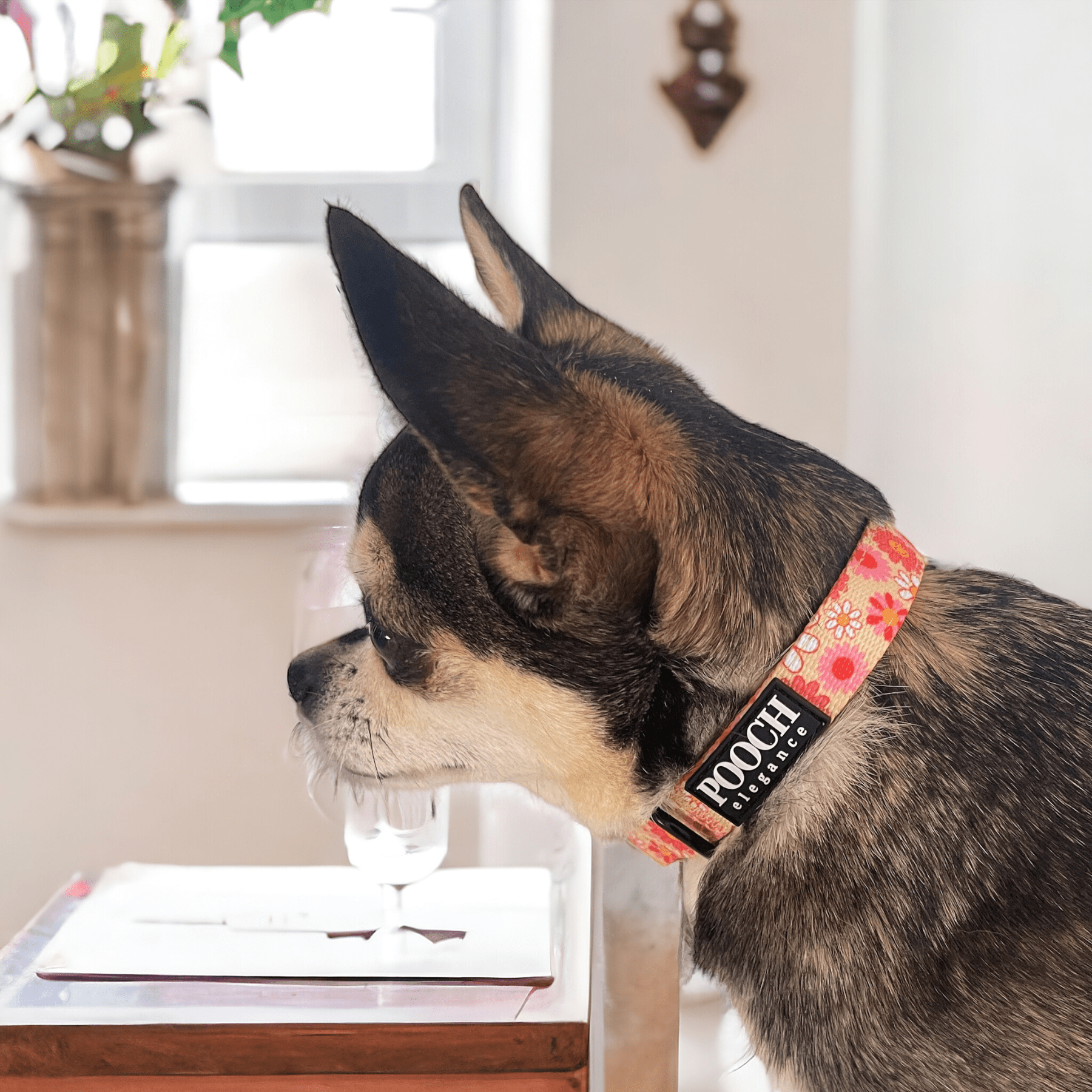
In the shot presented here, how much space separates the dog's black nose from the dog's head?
0.08 meters

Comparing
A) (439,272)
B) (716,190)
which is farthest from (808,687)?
(716,190)

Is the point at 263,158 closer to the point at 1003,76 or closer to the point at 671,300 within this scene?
the point at 671,300

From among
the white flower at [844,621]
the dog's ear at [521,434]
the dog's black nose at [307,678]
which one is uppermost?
the dog's ear at [521,434]

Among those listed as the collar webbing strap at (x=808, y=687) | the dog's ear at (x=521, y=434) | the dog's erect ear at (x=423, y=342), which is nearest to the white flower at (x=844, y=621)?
the collar webbing strap at (x=808, y=687)

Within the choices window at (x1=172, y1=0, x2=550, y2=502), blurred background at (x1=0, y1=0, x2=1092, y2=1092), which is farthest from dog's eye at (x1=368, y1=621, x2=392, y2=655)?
window at (x1=172, y1=0, x2=550, y2=502)

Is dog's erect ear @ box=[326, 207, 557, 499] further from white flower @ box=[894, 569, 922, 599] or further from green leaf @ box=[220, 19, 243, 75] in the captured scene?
green leaf @ box=[220, 19, 243, 75]

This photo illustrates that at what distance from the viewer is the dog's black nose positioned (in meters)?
0.95

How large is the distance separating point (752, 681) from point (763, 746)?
1.7 inches

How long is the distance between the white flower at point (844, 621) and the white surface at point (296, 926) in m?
0.53

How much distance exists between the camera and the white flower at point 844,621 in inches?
27.9

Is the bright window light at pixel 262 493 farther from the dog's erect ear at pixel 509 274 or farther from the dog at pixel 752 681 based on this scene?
the dog at pixel 752 681

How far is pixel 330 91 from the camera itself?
202cm

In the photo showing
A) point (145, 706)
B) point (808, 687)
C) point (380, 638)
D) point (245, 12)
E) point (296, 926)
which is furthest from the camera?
point (145, 706)

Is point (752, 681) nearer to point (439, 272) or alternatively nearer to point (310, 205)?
point (439, 272)
